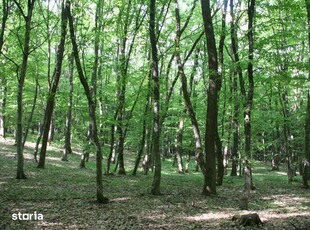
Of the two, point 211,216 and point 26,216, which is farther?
point 211,216

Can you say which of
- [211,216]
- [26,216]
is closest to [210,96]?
[211,216]

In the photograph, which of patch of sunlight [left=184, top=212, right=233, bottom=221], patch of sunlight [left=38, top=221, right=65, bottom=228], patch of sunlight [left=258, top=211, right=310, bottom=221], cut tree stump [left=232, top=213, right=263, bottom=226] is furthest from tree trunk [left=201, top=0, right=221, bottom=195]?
patch of sunlight [left=38, top=221, right=65, bottom=228]

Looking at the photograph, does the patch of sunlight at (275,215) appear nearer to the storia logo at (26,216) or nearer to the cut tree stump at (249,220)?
the cut tree stump at (249,220)

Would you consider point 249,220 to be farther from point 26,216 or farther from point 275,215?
point 26,216

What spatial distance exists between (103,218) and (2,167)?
408 inches

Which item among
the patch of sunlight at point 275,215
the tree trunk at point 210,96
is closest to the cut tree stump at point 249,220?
the patch of sunlight at point 275,215

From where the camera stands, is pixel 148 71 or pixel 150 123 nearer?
pixel 148 71

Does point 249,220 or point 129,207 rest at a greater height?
point 249,220

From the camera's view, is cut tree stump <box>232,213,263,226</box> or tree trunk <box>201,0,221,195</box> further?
tree trunk <box>201,0,221,195</box>

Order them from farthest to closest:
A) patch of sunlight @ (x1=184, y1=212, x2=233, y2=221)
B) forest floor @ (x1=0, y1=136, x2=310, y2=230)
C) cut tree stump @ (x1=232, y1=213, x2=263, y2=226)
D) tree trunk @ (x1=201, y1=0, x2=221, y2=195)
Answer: tree trunk @ (x1=201, y1=0, x2=221, y2=195) → patch of sunlight @ (x1=184, y1=212, x2=233, y2=221) → forest floor @ (x1=0, y1=136, x2=310, y2=230) → cut tree stump @ (x1=232, y1=213, x2=263, y2=226)

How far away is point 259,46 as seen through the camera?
988 cm

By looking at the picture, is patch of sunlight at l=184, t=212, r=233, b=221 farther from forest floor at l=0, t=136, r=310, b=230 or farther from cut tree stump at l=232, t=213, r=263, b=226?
cut tree stump at l=232, t=213, r=263, b=226

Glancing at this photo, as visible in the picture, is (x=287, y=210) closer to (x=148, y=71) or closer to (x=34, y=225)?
(x=34, y=225)

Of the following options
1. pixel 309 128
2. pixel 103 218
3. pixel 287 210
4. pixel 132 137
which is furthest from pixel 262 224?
pixel 132 137
